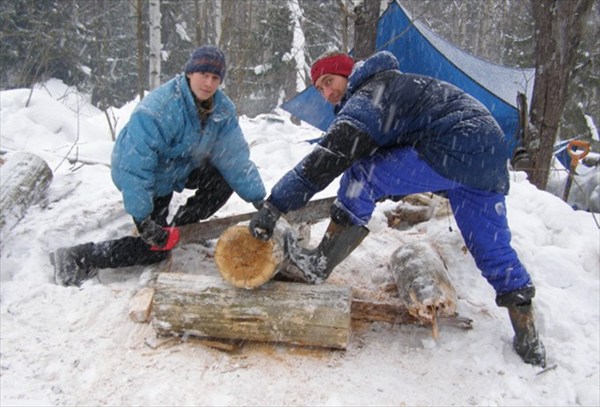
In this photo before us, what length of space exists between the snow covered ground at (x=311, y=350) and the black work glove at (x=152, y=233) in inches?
14.4

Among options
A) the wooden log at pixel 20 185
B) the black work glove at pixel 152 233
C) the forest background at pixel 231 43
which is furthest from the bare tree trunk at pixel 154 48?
the black work glove at pixel 152 233

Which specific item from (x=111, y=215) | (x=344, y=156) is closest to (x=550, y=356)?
(x=344, y=156)

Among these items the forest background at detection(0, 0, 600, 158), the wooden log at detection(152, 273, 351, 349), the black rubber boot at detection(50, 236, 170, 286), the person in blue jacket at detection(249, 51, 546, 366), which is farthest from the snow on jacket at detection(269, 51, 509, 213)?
the forest background at detection(0, 0, 600, 158)

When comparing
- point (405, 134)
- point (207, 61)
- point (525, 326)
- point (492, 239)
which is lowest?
point (525, 326)

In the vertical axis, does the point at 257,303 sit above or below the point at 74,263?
above

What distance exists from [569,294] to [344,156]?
1.71 metres

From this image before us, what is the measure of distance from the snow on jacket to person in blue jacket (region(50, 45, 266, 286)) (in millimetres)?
778

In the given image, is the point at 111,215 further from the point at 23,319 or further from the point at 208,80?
the point at 208,80

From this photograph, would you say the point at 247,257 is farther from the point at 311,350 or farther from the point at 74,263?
the point at 74,263

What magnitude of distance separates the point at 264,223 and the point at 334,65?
0.93 m

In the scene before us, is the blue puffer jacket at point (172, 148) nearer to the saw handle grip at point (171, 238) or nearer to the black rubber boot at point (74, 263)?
the saw handle grip at point (171, 238)

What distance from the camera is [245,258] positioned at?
7.42 ft

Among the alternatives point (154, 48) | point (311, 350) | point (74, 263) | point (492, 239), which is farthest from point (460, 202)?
point (154, 48)

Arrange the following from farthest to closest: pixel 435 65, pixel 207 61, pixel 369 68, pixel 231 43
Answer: pixel 231 43, pixel 435 65, pixel 207 61, pixel 369 68
